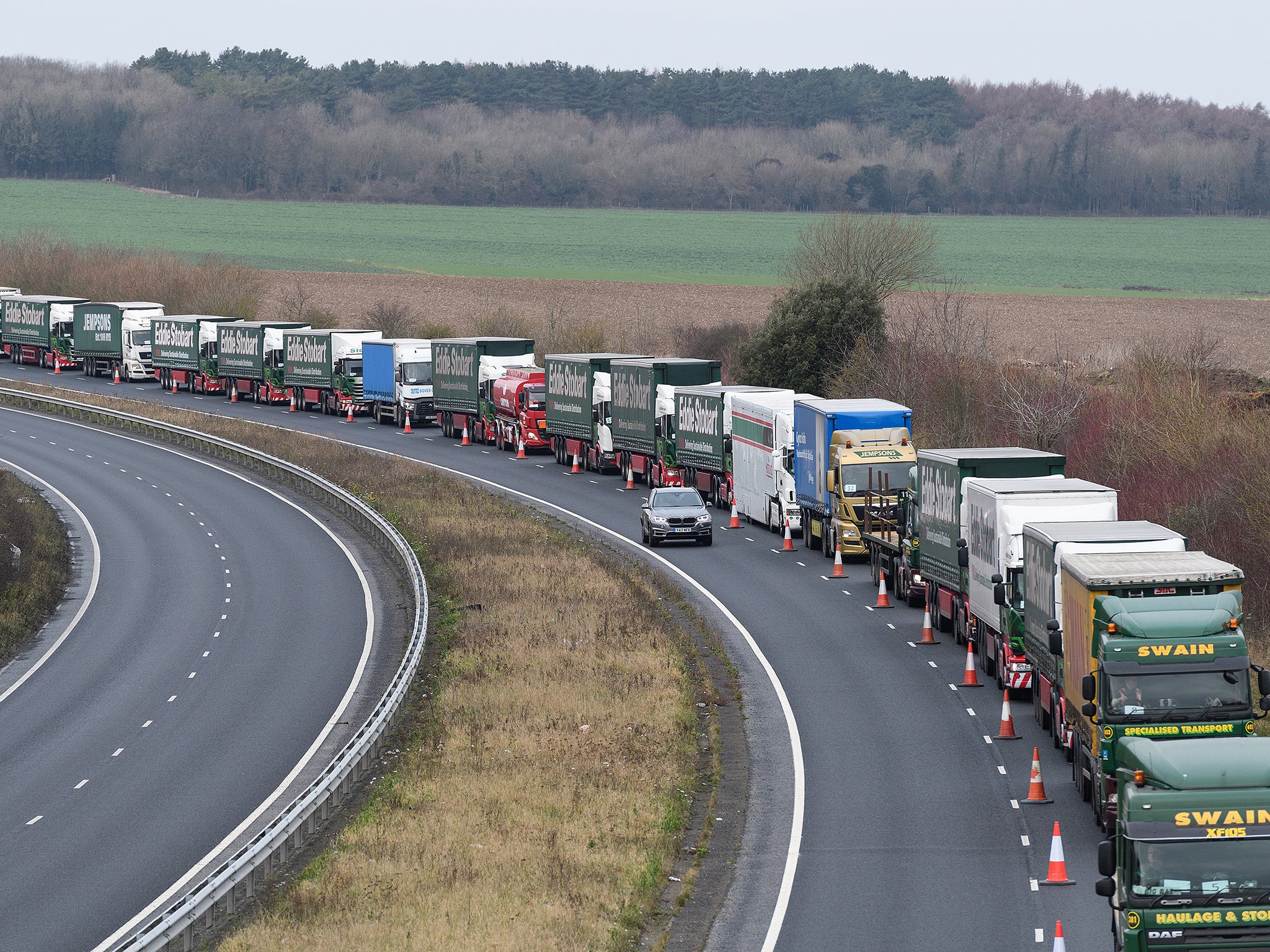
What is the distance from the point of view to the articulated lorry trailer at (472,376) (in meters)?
71.3

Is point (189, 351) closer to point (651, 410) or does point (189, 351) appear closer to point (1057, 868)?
point (651, 410)

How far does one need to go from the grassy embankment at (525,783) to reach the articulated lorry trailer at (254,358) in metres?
43.2

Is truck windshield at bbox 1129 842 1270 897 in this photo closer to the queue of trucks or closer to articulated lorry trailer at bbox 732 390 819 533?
the queue of trucks

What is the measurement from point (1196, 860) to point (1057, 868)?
525cm

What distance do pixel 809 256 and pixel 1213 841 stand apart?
223 ft

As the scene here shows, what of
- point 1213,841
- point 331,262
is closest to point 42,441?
point 1213,841

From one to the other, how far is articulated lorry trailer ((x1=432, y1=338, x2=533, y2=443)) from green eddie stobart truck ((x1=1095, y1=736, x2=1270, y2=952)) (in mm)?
55397

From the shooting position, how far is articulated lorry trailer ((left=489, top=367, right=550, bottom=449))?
68.7m

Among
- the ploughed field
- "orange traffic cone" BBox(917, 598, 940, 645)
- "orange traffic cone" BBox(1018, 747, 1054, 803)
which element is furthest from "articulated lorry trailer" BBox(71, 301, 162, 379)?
"orange traffic cone" BBox(1018, 747, 1054, 803)

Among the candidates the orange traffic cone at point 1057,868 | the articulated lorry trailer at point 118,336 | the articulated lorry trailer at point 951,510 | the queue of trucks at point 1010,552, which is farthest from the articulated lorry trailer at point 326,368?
the orange traffic cone at point 1057,868

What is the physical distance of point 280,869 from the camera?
21.7 m

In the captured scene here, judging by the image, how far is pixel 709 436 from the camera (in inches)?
2152

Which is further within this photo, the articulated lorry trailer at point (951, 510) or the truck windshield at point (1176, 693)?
the articulated lorry trailer at point (951, 510)

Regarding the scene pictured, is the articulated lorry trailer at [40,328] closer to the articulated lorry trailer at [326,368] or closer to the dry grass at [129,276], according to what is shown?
the dry grass at [129,276]
